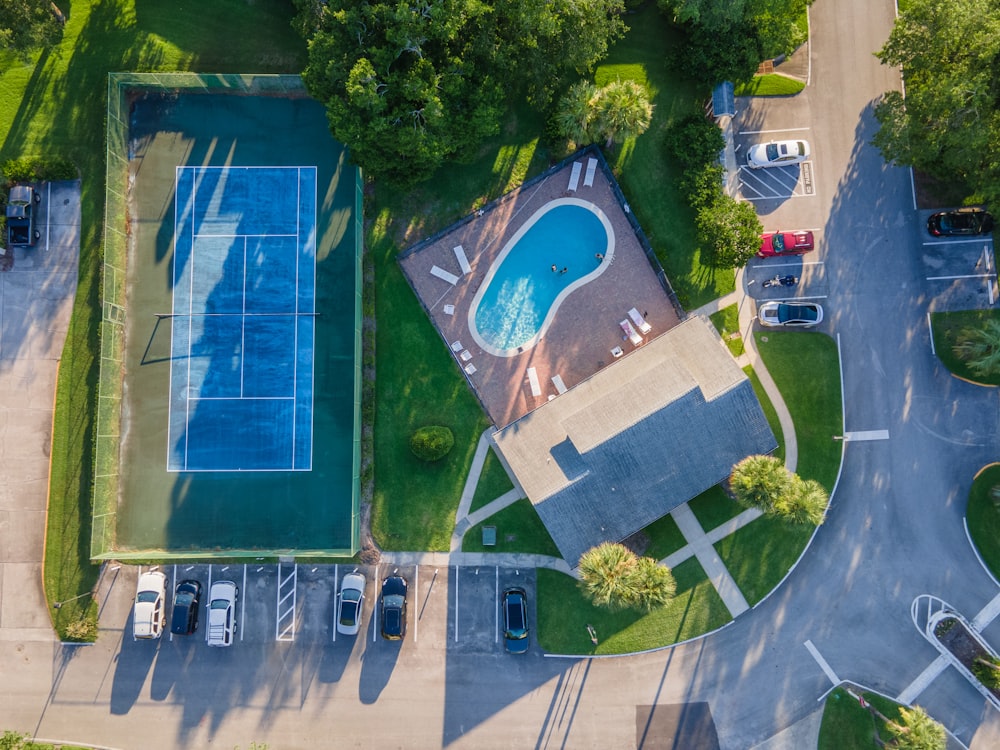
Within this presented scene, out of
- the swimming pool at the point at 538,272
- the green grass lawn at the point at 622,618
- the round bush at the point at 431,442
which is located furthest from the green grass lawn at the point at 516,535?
the swimming pool at the point at 538,272

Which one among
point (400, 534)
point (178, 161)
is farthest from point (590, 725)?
point (178, 161)

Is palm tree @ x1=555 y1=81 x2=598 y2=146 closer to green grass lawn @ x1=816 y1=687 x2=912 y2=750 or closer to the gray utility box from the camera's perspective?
the gray utility box

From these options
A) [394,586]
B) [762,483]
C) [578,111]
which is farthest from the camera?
[394,586]

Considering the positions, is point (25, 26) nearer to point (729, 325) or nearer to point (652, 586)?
point (729, 325)

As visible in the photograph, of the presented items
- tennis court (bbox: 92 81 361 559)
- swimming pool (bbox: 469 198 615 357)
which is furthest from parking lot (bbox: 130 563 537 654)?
swimming pool (bbox: 469 198 615 357)

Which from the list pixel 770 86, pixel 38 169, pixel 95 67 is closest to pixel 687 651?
pixel 770 86
